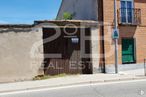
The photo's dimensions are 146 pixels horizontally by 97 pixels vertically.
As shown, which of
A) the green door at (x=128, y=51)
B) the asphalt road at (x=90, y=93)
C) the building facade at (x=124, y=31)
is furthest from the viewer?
the green door at (x=128, y=51)

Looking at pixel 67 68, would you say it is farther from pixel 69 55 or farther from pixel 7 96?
pixel 7 96

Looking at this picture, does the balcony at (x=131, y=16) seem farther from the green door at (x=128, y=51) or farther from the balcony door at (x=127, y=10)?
the green door at (x=128, y=51)

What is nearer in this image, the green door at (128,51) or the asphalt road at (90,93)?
the asphalt road at (90,93)

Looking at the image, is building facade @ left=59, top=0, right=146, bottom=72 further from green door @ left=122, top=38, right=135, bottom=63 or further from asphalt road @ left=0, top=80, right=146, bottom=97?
asphalt road @ left=0, top=80, right=146, bottom=97

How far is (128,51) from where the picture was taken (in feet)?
61.8

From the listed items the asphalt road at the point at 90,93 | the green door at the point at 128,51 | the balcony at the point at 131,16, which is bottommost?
the asphalt road at the point at 90,93

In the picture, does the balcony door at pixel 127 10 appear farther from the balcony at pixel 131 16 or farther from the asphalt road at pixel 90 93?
the asphalt road at pixel 90 93

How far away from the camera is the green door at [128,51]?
18.6m

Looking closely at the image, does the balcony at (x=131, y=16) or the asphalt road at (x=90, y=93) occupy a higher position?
the balcony at (x=131, y=16)

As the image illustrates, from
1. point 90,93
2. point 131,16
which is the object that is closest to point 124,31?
point 131,16

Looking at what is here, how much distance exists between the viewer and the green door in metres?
18.6

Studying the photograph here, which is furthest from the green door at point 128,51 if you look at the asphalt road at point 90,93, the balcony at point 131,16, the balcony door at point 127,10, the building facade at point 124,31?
the asphalt road at point 90,93

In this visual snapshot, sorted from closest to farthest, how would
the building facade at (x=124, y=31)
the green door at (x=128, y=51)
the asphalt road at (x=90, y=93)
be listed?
the asphalt road at (x=90, y=93)
the building facade at (x=124, y=31)
the green door at (x=128, y=51)

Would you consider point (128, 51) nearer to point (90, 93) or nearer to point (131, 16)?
point (131, 16)
